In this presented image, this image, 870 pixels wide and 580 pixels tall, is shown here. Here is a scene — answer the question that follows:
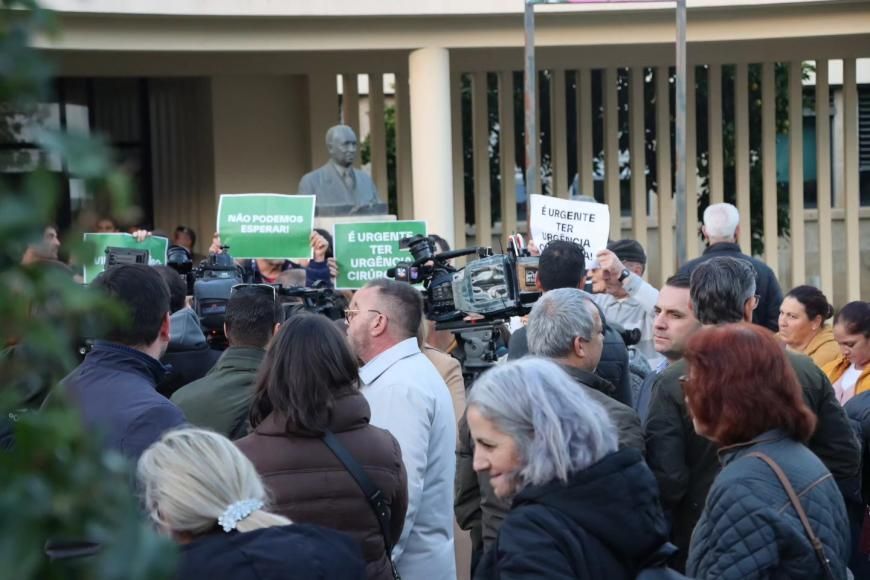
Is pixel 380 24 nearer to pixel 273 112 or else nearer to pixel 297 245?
pixel 273 112

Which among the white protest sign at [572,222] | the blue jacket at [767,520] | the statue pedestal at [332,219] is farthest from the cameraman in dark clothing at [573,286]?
the statue pedestal at [332,219]

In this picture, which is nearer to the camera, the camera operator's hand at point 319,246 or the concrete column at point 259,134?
the camera operator's hand at point 319,246

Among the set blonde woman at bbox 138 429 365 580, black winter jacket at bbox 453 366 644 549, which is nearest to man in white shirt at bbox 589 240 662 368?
black winter jacket at bbox 453 366 644 549

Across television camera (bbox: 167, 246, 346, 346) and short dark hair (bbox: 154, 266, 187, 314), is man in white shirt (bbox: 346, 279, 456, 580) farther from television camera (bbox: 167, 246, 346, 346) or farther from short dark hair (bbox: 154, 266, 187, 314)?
short dark hair (bbox: 154, 266, 187, 314)

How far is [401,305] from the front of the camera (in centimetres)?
467

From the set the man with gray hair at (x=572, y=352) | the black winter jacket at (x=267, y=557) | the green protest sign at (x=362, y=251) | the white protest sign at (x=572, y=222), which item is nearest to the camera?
the black winter jacket at (x=267, y=557)

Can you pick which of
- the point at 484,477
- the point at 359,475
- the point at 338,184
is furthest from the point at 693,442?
the point at 338,184

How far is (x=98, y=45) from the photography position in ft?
37.1

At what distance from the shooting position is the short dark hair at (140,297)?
393 cm

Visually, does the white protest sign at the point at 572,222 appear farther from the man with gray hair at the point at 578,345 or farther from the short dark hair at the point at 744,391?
the short dark hair at the point at 744,391

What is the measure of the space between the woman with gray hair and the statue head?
806 centimetres

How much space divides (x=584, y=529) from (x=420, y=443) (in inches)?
63.5

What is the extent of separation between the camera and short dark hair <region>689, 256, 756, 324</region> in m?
4.60

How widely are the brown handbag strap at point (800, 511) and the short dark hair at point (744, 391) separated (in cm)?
10
